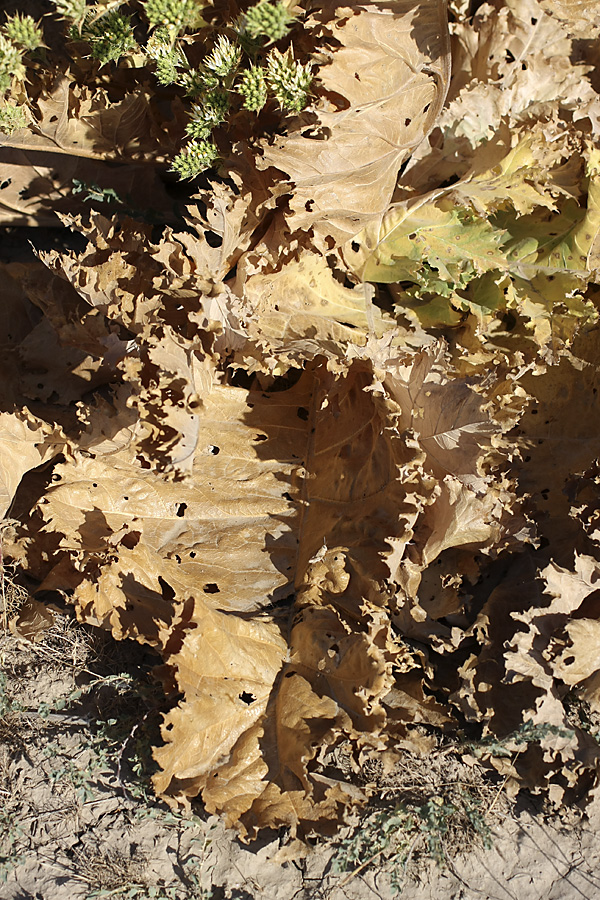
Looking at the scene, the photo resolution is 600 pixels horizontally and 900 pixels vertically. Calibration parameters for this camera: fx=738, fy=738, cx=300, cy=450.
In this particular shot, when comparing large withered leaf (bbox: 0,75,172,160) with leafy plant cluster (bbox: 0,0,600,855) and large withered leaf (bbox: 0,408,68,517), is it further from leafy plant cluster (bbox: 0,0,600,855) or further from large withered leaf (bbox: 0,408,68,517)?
large withered leaf (bbox: 0,408,68,517)

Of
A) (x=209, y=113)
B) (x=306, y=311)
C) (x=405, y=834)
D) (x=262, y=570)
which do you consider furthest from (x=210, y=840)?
(x=209, y=113)

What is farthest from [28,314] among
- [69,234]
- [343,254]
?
[343,254]

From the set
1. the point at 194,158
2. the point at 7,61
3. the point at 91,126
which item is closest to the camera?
the point at 7,61

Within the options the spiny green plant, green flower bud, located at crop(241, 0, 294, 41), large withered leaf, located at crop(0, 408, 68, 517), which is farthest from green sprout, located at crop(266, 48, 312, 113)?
the spiny green plant

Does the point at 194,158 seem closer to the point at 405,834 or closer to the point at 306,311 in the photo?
the point at 306,311

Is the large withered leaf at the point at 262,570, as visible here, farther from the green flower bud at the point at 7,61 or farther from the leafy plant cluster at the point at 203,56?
the green flower bud at the point at 7,61
